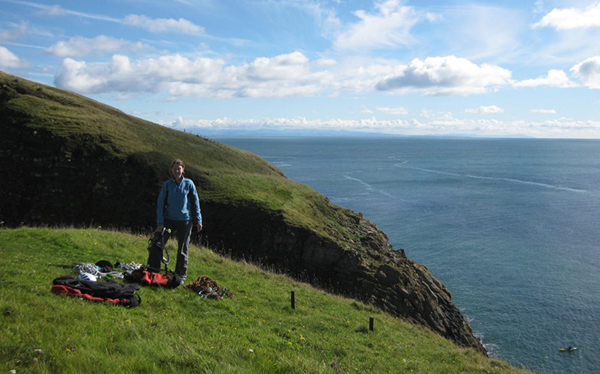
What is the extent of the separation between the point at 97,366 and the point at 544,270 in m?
53.6

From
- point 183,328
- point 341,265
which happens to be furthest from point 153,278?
point 341,265

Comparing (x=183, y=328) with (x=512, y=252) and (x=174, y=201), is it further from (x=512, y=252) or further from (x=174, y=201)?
(x=512, y=252)

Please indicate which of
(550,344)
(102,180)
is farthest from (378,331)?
(102,180)

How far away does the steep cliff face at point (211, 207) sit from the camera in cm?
3325

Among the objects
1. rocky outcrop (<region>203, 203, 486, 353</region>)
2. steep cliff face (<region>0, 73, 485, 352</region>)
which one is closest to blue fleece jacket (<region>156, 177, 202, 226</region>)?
steep cliff face (<region>0, 73, 485, 352</region>)

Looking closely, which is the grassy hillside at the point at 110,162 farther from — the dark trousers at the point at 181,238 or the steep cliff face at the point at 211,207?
the dark trousers at the point at 181,238

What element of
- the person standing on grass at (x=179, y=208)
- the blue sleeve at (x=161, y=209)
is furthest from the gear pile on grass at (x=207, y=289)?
the blue sleeve at (x=161, y=209)

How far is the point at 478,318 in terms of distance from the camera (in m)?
38.8

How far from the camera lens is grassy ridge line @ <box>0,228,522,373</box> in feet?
24.2

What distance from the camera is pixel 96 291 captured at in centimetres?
1070

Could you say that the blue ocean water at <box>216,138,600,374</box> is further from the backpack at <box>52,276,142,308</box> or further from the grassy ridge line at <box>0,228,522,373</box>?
the backpack at <box>52,276,142,308</box>

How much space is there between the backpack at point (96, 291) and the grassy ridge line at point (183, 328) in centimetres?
27

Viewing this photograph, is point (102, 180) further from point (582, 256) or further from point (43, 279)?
point (582, 256)

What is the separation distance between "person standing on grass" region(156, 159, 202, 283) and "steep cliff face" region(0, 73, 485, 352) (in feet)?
57.4
